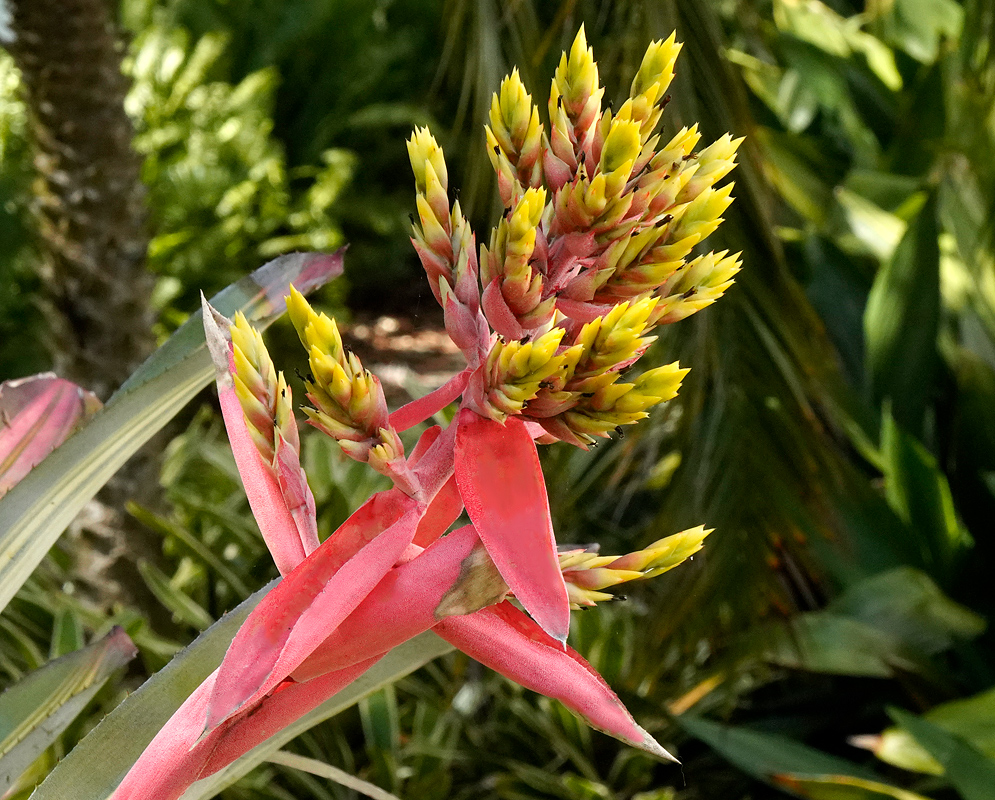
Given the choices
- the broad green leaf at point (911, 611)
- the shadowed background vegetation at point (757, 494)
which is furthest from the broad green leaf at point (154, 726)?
the broad green leaf at point (911, 611)

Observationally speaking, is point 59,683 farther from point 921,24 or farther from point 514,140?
point 921,24

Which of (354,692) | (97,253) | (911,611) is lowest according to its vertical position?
(911,611)

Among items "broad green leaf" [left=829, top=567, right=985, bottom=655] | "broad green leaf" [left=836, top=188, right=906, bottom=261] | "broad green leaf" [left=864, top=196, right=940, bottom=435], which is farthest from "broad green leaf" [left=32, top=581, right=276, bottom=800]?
"broad green leaf" [left=836, top=188, right=906, bottom=261]

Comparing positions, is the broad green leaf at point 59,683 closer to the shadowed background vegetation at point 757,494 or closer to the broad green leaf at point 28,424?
the broad green leaf at point 28,424

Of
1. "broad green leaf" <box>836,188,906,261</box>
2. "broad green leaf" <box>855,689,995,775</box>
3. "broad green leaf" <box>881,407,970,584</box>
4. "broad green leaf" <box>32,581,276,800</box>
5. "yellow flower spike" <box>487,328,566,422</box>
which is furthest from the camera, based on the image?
"broad green leaf" <box>836,188,906,261</box>

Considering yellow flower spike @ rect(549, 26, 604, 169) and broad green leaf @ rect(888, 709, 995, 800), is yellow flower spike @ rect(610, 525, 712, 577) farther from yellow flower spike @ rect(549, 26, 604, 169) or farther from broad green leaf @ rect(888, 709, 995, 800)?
broad green leaf @ rect(888, 709, 995, 800)

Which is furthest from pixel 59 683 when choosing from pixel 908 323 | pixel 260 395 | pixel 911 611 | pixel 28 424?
pixel 908 323

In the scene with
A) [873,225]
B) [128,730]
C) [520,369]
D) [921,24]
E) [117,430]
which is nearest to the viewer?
[520,369]
